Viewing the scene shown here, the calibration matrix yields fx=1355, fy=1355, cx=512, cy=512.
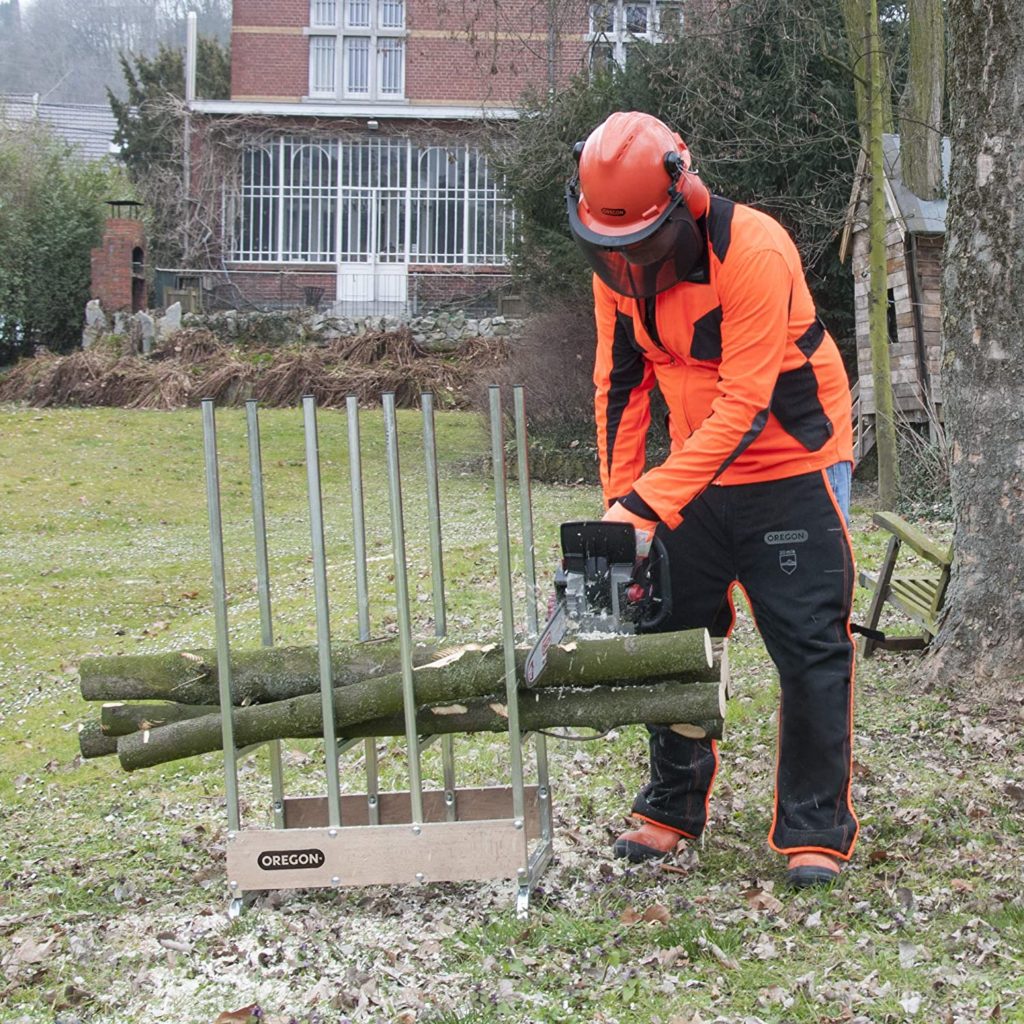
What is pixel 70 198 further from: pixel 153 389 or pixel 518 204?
pixel 518 204

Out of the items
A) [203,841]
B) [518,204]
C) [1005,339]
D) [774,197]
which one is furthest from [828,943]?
[518,204]

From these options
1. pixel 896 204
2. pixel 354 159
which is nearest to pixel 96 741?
pixel 896 204

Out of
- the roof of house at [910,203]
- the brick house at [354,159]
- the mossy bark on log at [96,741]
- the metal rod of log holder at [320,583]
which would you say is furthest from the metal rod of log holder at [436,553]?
the brick house at [354,159]

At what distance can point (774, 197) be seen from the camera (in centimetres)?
1767

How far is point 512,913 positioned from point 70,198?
30.1 meters

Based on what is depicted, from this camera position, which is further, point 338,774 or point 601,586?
point 338,774

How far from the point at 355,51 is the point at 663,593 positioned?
101ft

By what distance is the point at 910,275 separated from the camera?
16484mm

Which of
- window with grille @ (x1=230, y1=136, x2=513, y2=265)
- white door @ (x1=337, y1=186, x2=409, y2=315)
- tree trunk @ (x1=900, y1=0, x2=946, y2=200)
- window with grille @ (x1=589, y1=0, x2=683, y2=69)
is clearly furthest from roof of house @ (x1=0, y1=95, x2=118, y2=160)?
tree trunk @ (x1=900, y1=0, x2=946, y2=200)

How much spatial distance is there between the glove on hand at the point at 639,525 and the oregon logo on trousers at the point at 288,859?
1417 mm

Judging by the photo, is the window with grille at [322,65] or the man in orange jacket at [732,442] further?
the window with grille at [322,65]

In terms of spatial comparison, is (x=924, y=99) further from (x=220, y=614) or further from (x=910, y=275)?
(x=220, y=614)

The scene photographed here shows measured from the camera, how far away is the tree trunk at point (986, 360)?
20.5ft

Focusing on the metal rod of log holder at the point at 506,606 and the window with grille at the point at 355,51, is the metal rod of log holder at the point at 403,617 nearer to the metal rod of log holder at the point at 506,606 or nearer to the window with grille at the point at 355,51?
the metal rod of log holder at the point at 506,606
